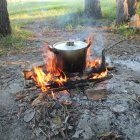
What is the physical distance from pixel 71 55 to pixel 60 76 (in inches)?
18.9

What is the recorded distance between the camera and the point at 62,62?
16.7 ft

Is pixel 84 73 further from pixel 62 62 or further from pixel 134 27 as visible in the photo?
pixel 134 27

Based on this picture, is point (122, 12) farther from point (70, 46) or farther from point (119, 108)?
point (119, 108)

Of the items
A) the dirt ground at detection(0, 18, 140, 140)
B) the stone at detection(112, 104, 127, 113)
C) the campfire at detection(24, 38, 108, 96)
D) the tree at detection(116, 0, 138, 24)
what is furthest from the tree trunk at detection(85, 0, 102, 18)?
the stone at detection(112, 104, 127, 113)

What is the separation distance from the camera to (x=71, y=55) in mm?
4969

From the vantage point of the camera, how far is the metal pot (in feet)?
16.3

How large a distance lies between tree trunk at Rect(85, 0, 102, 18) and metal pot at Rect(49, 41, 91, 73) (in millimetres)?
8097

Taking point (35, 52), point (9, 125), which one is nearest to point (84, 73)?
point (9, 125)

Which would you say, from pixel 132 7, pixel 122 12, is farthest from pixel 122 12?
pixel 132 7

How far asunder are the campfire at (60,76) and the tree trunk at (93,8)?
780 cm

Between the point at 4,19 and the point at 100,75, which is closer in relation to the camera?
the point at 100,75

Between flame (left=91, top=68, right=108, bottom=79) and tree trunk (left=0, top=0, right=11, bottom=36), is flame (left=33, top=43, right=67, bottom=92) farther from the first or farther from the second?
tree trunk (left=0, top=0, right=11, bottom=36)

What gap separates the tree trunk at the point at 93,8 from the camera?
42.6 feet

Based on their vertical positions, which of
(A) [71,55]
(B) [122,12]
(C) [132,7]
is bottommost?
(B) [122,12]
